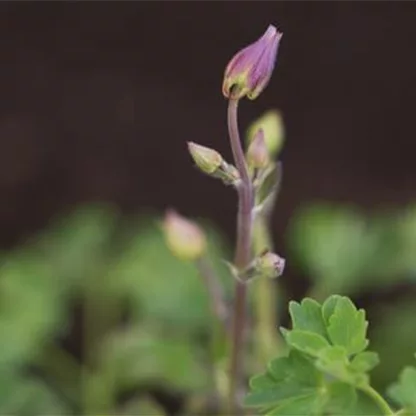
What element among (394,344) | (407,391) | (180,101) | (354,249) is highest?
(180,101)

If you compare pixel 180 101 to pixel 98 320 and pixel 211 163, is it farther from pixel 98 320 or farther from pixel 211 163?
pixel 211 163

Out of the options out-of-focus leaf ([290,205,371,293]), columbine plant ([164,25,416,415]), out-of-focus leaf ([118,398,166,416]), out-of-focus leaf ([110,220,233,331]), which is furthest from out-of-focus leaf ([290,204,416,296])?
columbine plant ([164,25,416,415])

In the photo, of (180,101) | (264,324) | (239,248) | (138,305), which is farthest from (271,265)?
(180,101)

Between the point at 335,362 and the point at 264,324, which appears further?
the point at 264,324

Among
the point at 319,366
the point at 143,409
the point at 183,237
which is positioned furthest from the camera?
the point at 143,409

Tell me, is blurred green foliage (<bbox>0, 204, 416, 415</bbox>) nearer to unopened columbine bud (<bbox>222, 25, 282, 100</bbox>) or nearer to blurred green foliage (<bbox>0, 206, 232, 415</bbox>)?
blurred green foliage (<bbox>0, 206, 232, 415</bbox>)

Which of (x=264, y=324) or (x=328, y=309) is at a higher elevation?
(x=264, y=324)

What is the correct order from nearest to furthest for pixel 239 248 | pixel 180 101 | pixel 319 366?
pixel 319 366 → pixel 239 248 → pixel 180 101
